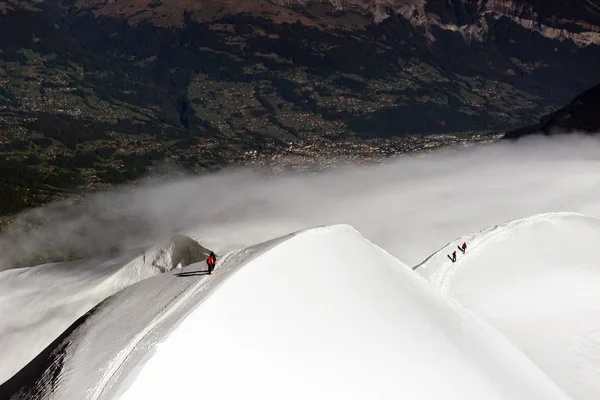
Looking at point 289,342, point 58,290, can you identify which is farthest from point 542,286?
point 58,290

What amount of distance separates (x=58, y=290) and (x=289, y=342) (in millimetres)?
38310

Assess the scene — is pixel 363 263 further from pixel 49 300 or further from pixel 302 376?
pixel 49 300

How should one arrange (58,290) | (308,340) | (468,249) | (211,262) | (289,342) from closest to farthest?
1. (289,342)
2. (308,340)
3. (211,262)
4. (58,290)
5. (468,249)

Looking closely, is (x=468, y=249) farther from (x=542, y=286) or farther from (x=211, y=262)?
(x=211, y=262)

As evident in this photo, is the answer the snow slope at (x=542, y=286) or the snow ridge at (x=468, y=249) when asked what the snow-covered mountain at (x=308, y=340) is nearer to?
the snow slope at (x=542, y=286)

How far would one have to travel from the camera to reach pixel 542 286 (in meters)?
60.1

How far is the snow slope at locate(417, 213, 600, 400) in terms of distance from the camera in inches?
1812

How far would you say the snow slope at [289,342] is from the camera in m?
29.0

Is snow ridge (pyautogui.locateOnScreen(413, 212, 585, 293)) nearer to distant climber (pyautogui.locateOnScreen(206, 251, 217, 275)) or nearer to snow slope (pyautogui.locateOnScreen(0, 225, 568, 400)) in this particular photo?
snow slope (pyautogui.locateOnScreen(0, 225, 568, 400))

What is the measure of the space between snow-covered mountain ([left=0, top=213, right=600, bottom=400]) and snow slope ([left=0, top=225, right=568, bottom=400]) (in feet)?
0.24

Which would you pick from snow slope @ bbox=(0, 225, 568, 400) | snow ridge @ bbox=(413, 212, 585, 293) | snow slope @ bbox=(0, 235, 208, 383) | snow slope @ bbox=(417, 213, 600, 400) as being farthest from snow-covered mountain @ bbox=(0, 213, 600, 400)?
snow ridge @ bbox=(413, 212, 585, 293)

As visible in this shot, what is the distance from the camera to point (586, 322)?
51938 millimetres

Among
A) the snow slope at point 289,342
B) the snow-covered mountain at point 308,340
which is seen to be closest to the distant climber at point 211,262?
the snow-covered mountain at point 308,340

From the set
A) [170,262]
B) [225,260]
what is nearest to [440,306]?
[225,260]
